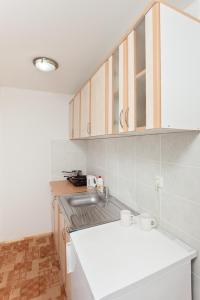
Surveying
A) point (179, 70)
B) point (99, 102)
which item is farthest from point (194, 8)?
point (99, 102)

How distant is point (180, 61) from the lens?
0.81m

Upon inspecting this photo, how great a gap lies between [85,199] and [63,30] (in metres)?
1.67

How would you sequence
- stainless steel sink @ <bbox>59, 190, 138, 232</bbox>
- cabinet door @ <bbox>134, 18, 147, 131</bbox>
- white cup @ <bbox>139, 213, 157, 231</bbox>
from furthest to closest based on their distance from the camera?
stainless steel sink @ <bbox>59, 190, 138, 232</bbox>
white cup @ <bbox>139, 213, 157, 231</bbox>
cabinet door @ <bbox>134, 18, 147, 131</bbox>

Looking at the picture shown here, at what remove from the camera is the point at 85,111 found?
1809 mm

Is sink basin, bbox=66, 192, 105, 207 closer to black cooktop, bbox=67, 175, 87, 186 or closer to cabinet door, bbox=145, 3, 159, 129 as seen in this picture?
black cooktop, bbox=67, 175, 87, 186

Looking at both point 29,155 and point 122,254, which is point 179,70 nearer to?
point 122,254

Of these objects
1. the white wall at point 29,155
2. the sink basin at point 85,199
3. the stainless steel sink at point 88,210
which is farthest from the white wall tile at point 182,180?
the white wall at point 29,155

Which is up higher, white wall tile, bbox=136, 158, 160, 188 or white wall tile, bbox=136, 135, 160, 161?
white wall tile, bbox=136, 135, 160, 161

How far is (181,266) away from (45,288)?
143cm

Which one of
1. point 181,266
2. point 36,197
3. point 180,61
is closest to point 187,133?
point 180,61

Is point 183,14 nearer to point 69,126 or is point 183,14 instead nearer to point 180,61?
point 180,61

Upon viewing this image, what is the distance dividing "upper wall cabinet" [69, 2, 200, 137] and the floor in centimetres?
172

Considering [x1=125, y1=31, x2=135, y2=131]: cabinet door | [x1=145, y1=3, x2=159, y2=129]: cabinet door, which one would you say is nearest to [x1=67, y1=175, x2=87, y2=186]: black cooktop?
[x1=125, y1=31, x2=135, y2=131]: cabinet door

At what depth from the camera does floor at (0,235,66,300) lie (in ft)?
5.24
